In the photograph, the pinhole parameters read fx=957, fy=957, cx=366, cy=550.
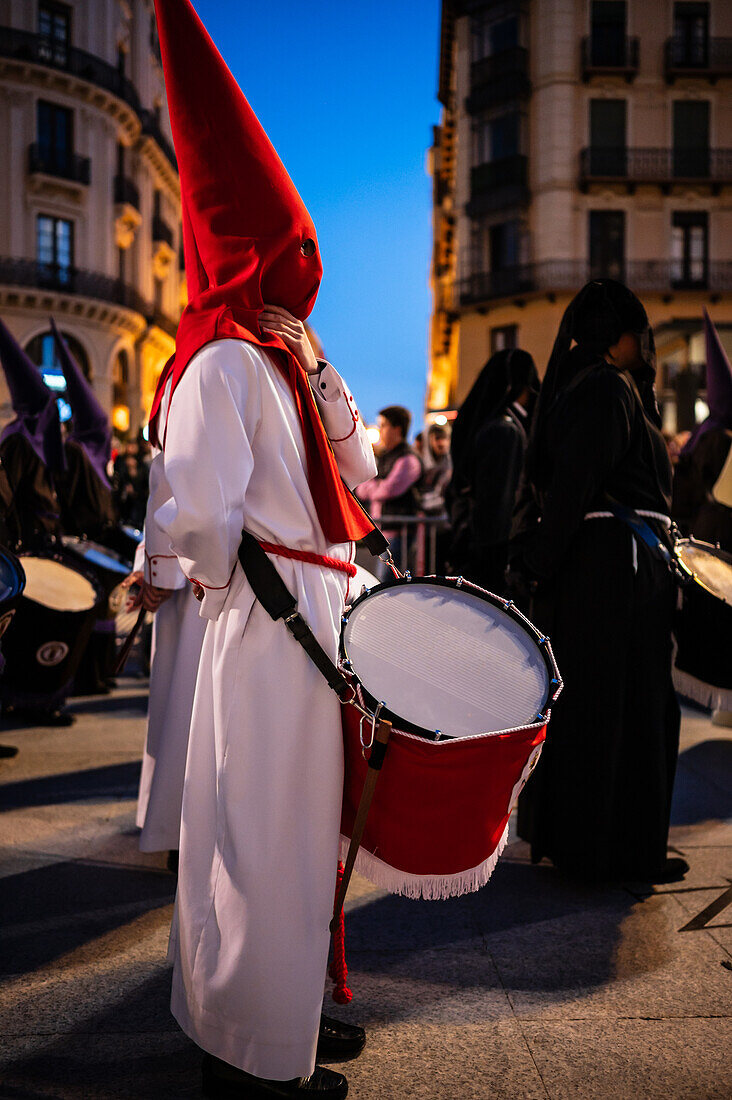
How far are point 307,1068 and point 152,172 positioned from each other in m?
39.8

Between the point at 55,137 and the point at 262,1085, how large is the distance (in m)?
34.3

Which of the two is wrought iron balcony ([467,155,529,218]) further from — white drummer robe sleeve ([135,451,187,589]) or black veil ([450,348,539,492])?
white drummer robe sleeve ([135,451,187,589])

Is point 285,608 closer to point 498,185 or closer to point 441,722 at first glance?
point 441,722

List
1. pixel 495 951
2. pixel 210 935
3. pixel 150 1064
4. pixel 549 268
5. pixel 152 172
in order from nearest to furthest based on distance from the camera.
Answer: pixel 210 935 → pixel 150 1064 → pixel 495 951 → pixel 549 268 → pixel 152 172

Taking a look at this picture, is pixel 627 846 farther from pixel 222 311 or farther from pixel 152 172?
pixel 152 172

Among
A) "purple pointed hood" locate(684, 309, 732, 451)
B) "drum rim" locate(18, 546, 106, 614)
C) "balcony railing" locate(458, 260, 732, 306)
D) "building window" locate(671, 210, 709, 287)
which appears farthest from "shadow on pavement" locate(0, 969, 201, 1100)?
"building window" locate(671, 210, 709, 287)

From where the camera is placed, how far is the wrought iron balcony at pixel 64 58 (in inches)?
1193

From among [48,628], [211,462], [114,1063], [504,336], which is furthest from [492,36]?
[114,1063]

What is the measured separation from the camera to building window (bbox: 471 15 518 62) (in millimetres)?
30672

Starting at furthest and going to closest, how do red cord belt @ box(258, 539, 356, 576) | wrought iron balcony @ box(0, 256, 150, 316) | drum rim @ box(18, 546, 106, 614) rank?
wrought iron balcony @ box(0, 256, 150, 316) → drum rim @ box(18, 546, 106, 614) → red cord belt @ box(258, 539, 356, 576)

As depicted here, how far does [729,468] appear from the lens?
20.2ft

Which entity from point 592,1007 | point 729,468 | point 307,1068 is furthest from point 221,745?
point 729,468

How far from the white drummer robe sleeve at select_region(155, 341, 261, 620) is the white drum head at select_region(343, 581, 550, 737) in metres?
0.34

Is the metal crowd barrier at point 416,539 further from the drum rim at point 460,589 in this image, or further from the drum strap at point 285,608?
the drum strap at point 285,608
